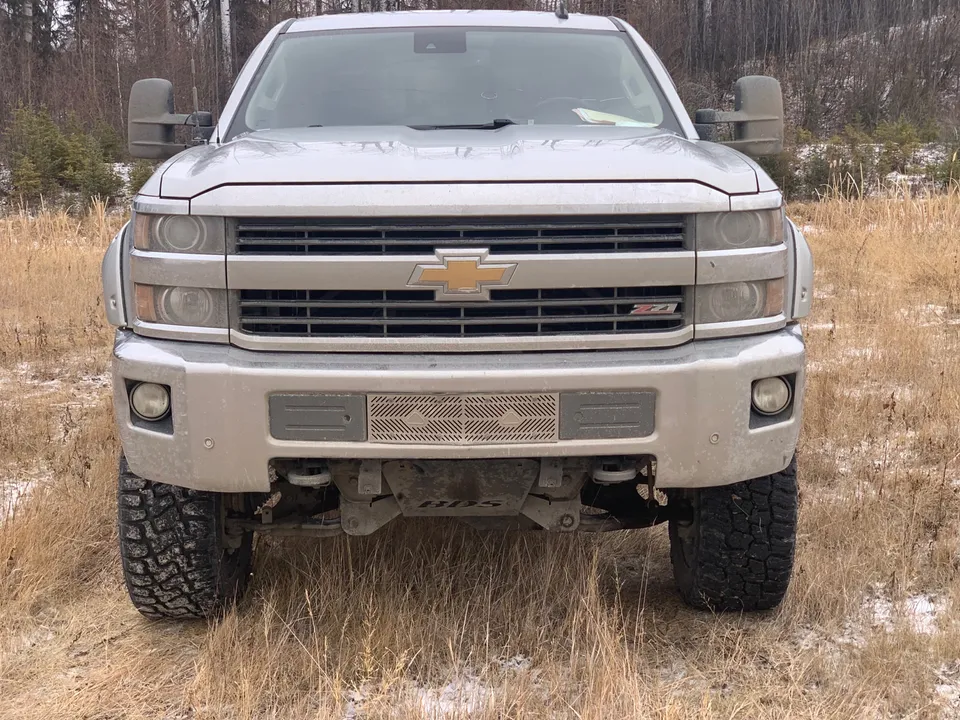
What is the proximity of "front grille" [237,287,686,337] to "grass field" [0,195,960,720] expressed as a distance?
2.77 ft

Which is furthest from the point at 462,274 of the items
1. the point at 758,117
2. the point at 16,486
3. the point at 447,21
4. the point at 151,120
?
the point at 16,486

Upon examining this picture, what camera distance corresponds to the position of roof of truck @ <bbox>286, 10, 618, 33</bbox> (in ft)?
12.7

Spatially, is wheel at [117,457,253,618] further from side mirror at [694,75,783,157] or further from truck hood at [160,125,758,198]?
side mirror at [694,75,783,157]

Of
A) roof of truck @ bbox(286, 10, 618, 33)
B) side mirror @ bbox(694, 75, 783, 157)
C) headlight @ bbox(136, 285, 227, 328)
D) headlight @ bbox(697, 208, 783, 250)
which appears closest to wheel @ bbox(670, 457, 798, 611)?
headlight @ bbox(697, 208, 783, 250)

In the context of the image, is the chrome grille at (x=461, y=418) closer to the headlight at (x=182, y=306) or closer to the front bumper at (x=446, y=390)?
the front bumper at (x=446, y=390)

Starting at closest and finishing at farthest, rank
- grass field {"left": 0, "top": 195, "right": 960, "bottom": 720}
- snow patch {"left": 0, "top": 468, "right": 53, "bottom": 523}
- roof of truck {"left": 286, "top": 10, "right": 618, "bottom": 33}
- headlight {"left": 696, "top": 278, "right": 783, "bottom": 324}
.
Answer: headlight {"left": 696, "top": 278, "right": 783, "bottom": 324} < grass field {"left": 0, "top": 195, "right": 960, "bottom": 720} < snow patch {"left": 0, "top": 468, "right": 53, "bottom": 523} < roof of truck {"left": 286, "top": 10, "right": 618, "bottom": 33}

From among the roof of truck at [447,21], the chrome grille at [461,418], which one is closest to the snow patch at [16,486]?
the chrome grille at [461,418]

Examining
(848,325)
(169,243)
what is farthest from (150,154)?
(848,325)

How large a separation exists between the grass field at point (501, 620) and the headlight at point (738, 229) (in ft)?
3.70

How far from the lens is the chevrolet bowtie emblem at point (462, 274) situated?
2.23 m

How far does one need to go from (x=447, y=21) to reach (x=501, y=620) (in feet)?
8.05

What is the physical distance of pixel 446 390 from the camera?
88.4 inches

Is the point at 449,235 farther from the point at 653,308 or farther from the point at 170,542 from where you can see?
the point at 170,542

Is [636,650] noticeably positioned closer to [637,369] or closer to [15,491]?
[637,369]
